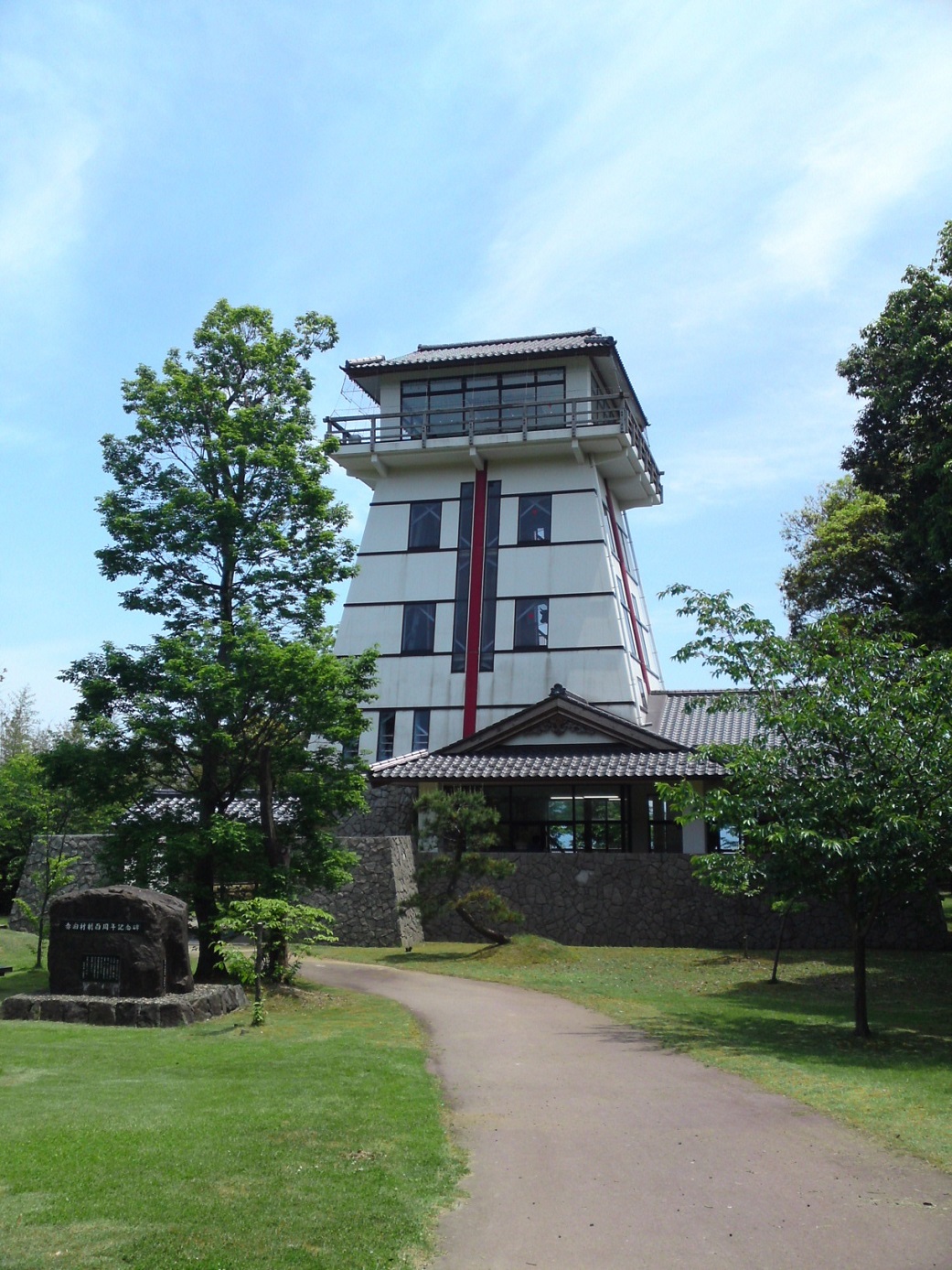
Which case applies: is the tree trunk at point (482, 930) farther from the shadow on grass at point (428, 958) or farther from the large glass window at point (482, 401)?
the large glass window at point (482, 401)

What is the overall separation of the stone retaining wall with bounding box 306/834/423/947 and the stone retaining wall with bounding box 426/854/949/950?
2.00 meters

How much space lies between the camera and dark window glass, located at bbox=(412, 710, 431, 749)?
3462 cm

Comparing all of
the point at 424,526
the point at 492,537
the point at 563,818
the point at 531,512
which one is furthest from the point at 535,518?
the point at 563,818

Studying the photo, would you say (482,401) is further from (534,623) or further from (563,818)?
(563,818)

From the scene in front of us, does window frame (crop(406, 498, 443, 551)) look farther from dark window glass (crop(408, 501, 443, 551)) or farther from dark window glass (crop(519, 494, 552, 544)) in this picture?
dark window glass (crop(519, 494, 552, 544))

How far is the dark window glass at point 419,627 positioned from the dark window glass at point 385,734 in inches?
86.8

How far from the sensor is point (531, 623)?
115 ft

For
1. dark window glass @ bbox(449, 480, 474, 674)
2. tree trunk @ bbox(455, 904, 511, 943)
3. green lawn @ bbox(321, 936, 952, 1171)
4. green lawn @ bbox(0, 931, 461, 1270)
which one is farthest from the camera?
dark window glass @ bbox(449, 480, 474, 674)

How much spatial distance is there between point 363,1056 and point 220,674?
288 inches

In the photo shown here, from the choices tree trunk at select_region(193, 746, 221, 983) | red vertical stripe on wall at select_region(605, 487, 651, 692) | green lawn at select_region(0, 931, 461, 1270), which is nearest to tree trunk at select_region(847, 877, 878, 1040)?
green lawn at select_region(0, 931, 461, 1270)

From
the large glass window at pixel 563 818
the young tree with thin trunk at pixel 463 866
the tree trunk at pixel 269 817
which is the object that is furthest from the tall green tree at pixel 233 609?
the large glass window at pixel 563 818

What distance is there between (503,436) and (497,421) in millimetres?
1072

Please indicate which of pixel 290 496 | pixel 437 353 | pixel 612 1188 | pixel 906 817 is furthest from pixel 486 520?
pixel 612 1188

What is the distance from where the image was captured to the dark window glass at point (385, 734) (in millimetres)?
34844
